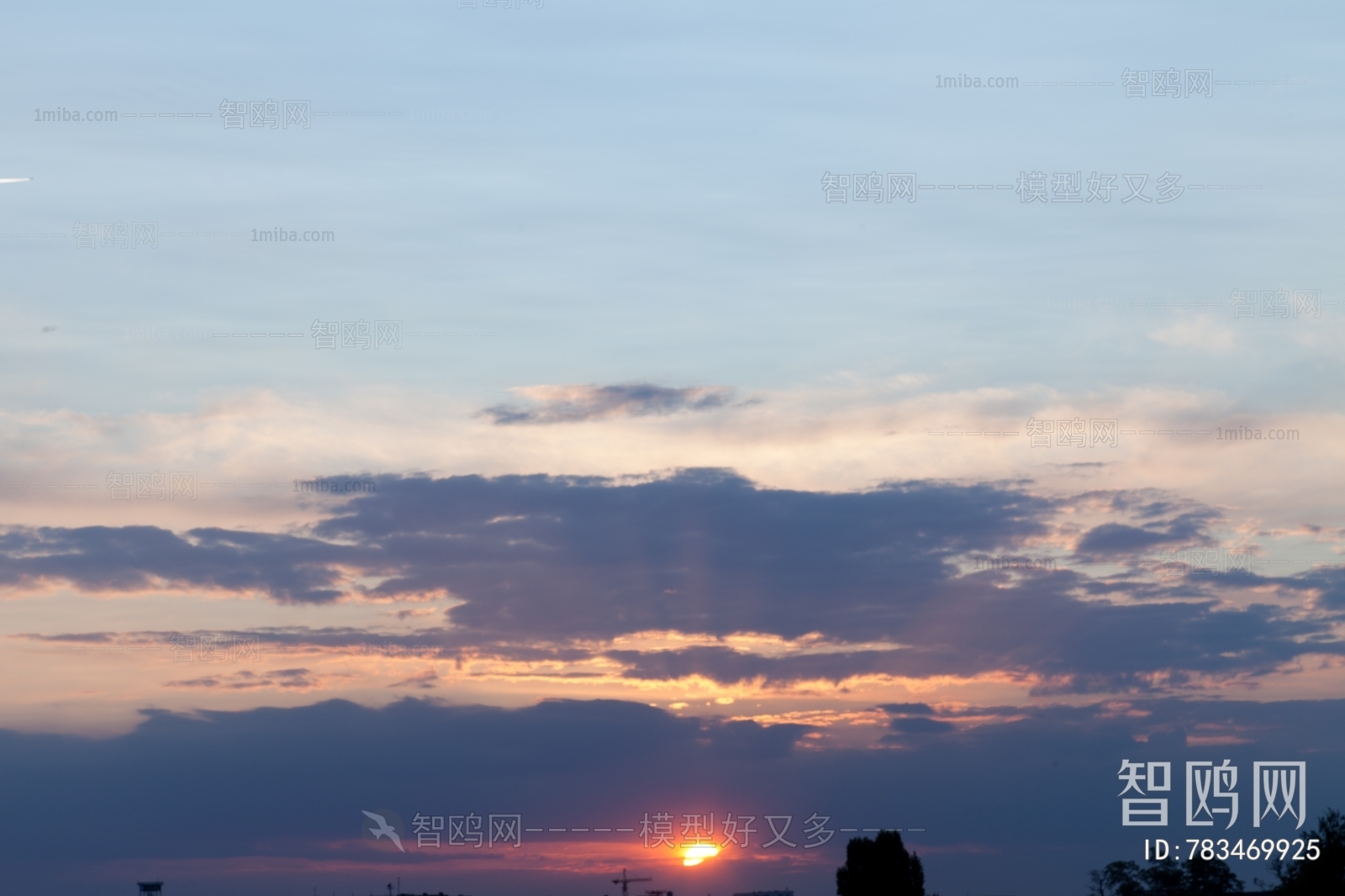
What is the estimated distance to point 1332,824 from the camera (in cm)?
13225

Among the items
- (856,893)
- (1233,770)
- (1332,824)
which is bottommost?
(856,893)

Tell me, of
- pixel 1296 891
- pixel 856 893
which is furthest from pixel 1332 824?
pixel 856 893

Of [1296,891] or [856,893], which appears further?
[856,893]

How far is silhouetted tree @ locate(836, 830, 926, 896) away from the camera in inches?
6412

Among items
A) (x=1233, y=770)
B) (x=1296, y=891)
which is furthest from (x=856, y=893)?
(x=1233, y=770)

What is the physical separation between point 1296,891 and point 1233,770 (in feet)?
175

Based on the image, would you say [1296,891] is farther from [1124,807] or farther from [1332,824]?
[1124,807]

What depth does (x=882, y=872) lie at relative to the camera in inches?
6442

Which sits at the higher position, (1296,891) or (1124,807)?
(1124,807)

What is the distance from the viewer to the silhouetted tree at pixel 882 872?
16288 centimetres

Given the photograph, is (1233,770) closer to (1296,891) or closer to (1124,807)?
(1124,807)

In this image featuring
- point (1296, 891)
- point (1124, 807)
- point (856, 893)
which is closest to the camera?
point (1124, 807)

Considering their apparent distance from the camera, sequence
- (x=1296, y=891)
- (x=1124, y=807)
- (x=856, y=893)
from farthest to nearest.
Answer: (x=856, y=893) → (x=1296, y=891) → (x=1124, y=807)

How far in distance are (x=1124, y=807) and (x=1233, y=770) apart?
7765 mm
